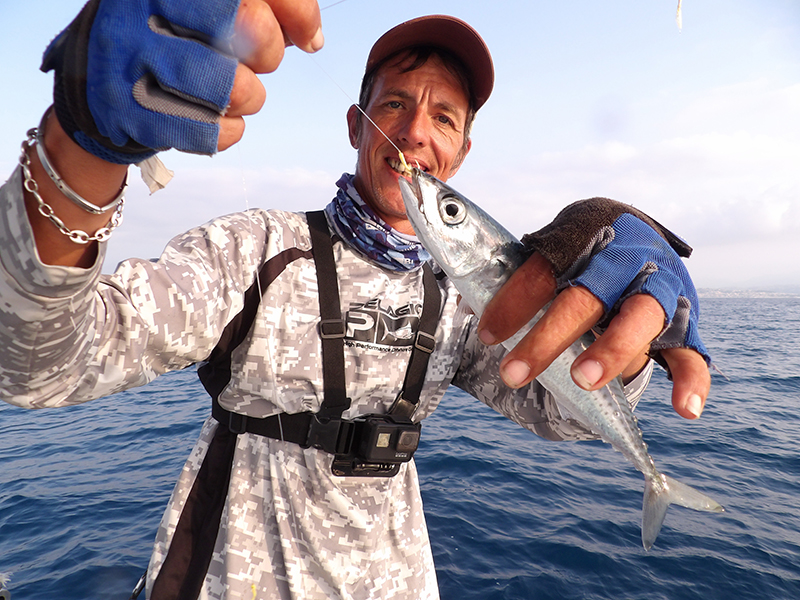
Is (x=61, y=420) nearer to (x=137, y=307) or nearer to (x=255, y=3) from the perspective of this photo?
(x=137, y=307)

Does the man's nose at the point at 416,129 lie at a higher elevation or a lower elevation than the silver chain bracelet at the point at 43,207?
higher

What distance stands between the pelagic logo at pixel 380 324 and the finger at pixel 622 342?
1215 mm

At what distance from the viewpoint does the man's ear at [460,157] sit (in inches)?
119

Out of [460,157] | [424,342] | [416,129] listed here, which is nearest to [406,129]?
[416,129]

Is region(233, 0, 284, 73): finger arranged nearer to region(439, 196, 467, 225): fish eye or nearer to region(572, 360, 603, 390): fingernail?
region(439, 196, 467, 225): fish eye

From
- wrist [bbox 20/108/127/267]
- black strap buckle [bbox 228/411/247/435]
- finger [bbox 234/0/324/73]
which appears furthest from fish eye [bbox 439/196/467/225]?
black strap buckle [bbox 228/411/247/435]

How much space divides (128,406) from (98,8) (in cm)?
1359

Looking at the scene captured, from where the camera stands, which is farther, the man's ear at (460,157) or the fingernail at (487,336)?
the man's ear at (460,157)

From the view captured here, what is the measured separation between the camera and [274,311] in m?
2.19

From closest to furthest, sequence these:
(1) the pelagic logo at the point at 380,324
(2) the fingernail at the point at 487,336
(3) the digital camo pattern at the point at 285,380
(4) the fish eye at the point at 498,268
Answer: (3) the digital camo pattern at the point at 285,380 → (2) the fingernail at the point at 487,336 → (4) the fish eye at the point at 498,268 → (1) the pelagic logo at the point at 380,324

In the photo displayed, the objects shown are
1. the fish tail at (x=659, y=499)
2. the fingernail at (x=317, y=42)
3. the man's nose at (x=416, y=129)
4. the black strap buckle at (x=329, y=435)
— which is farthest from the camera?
the man's nose at (x=416, y=129)

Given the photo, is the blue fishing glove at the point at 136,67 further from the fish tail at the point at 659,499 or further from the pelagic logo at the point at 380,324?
the fish tail at the point at 659,499

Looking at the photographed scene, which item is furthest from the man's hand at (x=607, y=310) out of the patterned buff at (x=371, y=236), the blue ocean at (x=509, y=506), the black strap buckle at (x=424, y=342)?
the blue ocean at (x=509, y=506)

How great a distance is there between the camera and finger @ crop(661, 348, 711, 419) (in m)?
1.40
